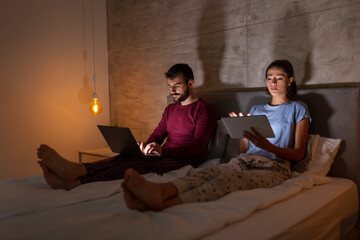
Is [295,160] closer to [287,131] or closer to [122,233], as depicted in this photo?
[287,131]

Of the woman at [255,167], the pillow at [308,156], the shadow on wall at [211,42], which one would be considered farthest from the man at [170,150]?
the pillow at [308,156]

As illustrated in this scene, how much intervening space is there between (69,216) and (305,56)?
73.7 inches

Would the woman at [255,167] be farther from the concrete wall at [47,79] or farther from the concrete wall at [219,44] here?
the concrete wall at [47,79]

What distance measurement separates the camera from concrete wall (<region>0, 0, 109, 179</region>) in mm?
3197

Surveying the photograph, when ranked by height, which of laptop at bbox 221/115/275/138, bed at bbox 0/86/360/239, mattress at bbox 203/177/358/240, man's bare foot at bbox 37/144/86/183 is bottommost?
mattress at bbox 203/177/358/240

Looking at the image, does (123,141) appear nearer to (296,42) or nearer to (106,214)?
(106,214)

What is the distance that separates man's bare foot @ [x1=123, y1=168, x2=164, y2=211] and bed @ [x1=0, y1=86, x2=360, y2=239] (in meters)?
0.04

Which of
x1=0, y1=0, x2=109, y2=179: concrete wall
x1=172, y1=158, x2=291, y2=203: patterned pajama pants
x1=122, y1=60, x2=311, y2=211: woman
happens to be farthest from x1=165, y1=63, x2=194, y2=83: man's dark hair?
x1=0, y1=0, x2=109, y2=179: concrete wall

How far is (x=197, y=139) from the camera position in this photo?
2301mm

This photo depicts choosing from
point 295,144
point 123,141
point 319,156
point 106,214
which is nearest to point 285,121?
point 295,144

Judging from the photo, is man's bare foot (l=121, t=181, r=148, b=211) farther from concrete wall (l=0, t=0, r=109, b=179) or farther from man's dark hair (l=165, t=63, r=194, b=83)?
concrete wall (l=0, t=0, r=109, b=179)

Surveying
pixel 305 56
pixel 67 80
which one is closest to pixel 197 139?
pixel 305 56

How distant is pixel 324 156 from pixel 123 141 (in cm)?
125

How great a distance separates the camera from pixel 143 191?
4.35 ft
